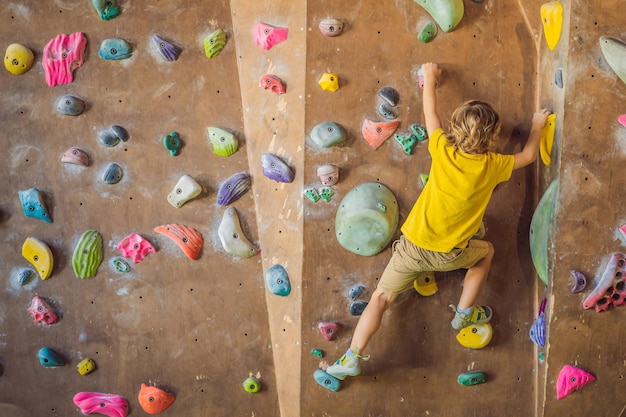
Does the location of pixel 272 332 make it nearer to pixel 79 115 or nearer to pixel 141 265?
pixel 141 265

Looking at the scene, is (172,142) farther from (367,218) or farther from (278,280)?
(367,218)

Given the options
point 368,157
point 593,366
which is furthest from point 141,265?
point 593,366

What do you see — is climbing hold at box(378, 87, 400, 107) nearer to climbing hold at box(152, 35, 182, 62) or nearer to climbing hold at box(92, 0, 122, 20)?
climbing hold at box(152, 35, 182, 62)

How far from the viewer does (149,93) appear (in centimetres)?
274

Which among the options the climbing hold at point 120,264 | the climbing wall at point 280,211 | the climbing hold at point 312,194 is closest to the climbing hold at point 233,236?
the climbing wall at point 280,211

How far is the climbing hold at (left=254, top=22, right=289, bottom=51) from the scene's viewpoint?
2.65 m

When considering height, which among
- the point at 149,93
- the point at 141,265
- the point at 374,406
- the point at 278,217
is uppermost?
the point at 149,93

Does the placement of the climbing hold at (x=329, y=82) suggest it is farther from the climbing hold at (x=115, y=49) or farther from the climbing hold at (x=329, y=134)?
the climbing hold at (x=115, y=49)

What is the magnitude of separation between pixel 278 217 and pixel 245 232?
0.14 meters

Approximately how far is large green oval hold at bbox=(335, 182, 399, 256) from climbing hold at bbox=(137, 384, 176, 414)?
36.4 inches

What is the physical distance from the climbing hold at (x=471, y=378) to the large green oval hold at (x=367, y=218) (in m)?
0.61

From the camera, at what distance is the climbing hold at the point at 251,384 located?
9.34ft

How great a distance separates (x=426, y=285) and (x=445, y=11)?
3.30ft

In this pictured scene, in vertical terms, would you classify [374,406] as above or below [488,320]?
below
